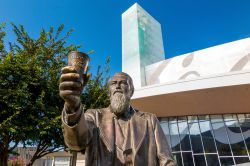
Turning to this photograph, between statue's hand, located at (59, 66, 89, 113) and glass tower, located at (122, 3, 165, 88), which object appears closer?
statue's hand, located at (59, 66, 89, 113)

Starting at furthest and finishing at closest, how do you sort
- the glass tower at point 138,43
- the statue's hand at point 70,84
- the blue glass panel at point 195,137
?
the glass tower at point 138,43 → the blue glass panel at point 195,137 → the statue's hand at point 70,84

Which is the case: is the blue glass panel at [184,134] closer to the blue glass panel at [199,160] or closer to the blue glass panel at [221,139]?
the blue glass panel at [199,160]

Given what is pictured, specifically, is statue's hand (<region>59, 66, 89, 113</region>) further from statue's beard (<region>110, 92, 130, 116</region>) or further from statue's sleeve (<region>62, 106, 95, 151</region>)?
statue's beard (<region>110, 92, 130, 116</region>)

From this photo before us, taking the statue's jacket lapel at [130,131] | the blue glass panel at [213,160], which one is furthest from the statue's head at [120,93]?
the blue glass panel at [213,160]

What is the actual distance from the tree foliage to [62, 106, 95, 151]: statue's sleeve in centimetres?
667

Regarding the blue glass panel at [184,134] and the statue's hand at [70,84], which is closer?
the statue's hand at [70,84]

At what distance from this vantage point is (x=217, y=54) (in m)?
20.7

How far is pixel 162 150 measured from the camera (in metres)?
1.99

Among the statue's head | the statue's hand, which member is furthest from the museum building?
the statue's hand

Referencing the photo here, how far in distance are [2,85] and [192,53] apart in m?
18.3

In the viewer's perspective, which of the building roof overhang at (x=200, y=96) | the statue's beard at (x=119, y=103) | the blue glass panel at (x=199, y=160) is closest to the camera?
the statue's beard at (x=119, y=103)

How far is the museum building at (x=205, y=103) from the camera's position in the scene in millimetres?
14922

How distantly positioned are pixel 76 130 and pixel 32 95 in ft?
27.5

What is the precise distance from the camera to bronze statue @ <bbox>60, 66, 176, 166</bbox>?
1.66 meters
